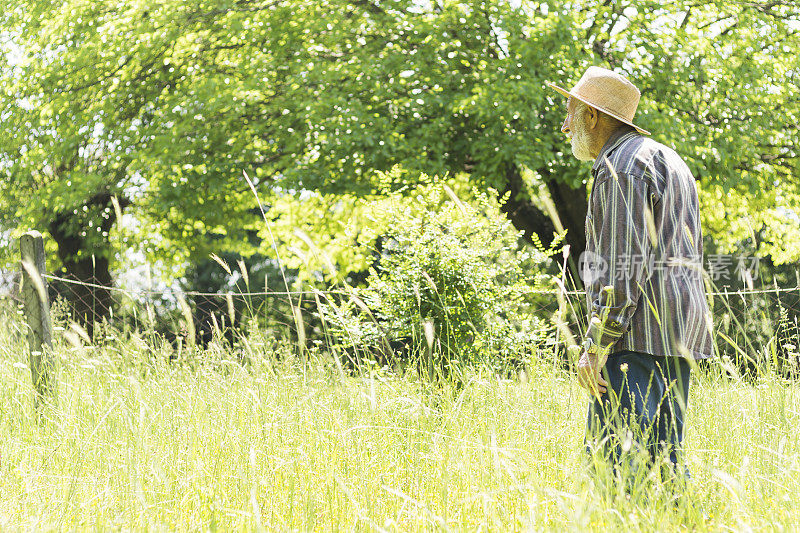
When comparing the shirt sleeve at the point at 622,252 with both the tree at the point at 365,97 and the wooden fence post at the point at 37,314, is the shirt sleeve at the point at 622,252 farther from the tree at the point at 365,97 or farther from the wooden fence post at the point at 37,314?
the tree at the point at 365,97

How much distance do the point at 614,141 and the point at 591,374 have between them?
0.82 meters

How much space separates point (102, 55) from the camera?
1050 centimetres

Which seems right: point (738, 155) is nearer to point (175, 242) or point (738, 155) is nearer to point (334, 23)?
point (334, 23)

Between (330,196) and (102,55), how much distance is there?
376 centimetres

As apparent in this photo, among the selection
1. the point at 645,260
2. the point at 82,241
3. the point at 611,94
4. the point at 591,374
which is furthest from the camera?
the point at 82,241

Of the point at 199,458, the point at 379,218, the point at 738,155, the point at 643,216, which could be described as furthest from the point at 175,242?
the point at 643,216

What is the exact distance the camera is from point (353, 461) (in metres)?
3.15

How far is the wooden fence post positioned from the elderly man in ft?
11.4

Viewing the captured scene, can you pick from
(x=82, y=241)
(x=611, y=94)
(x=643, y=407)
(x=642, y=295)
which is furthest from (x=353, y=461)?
(x=82, y=241)

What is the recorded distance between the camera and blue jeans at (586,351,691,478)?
239 cm

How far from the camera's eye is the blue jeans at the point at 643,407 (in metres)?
2.39

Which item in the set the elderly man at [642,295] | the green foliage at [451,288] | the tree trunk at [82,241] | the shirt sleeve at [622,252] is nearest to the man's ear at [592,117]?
the elderly man at [642,295]

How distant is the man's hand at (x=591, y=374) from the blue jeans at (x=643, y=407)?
3 centimetres

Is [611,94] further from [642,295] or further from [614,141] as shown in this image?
[642,295]
